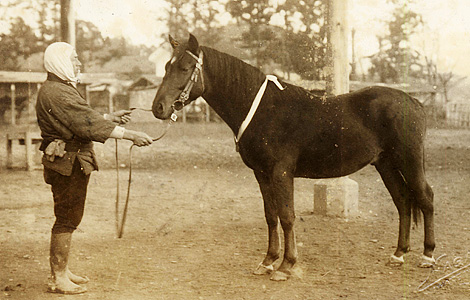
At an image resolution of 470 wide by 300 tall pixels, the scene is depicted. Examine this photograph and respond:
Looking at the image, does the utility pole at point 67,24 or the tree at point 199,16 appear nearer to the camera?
the utility pole at point 67,24

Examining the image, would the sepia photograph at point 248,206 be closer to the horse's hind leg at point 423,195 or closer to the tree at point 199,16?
the horse's hind leg at point 423,195

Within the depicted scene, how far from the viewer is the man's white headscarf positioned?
175 inches

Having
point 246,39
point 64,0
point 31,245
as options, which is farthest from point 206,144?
point 31,245

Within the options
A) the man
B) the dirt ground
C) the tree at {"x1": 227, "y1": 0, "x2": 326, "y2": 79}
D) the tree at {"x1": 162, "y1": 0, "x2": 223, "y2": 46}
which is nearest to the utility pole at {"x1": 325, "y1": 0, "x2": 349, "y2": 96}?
the dirt ground

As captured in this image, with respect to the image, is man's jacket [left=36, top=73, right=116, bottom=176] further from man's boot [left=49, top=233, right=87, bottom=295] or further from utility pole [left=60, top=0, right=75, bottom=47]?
utility pole [left=60, top=0, right=75, bottom=47]

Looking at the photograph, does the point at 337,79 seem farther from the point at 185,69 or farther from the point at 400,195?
the point at 185,69

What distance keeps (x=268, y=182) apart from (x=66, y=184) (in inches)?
81.2

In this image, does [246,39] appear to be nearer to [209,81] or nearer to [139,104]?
[209,81]

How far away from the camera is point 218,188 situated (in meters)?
10.6

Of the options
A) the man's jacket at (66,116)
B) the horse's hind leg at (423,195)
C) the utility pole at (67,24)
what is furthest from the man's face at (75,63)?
the utility pole at (67,24)

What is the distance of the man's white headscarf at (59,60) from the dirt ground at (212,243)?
209 centimetres

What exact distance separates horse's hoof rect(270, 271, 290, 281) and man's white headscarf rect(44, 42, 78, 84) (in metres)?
2.83

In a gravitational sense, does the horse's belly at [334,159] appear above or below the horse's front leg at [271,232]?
above

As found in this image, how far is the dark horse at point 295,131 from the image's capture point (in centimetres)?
491
